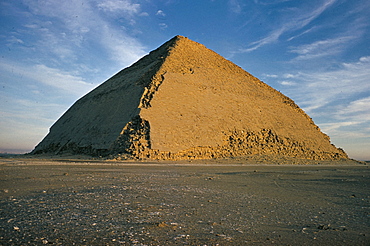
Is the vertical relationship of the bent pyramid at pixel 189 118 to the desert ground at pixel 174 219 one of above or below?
above

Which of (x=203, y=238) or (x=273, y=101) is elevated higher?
(x=273, y=101)

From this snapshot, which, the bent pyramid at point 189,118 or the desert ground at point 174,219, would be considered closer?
the desert ground at point 174,219

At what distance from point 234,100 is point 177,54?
895 cm

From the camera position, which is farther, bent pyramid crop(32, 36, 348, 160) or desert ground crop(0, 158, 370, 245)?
bent pyramid crop(32, 36, 348, 160)

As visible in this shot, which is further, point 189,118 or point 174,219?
point 189,118

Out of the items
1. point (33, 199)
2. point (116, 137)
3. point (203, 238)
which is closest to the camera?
point (203, 238)

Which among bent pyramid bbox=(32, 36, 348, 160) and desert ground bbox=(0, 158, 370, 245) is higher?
bent pyramid bbox=(32, 36, 348, 160)

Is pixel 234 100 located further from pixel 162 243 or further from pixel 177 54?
pixel 162 243

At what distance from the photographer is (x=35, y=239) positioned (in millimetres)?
2639

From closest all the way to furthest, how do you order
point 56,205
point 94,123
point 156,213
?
point 156,213, point 56,205, point 94,123

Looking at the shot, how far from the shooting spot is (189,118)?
2344 cm

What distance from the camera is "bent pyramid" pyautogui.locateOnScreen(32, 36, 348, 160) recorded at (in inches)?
838

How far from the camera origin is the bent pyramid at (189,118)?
69.9 ft

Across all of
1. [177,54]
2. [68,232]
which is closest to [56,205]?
[68,232]
